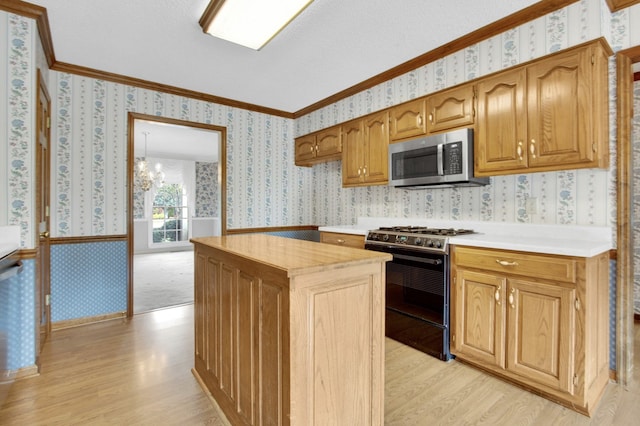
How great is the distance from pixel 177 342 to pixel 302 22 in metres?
2.81

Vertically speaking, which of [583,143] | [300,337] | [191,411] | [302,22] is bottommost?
[191,411]

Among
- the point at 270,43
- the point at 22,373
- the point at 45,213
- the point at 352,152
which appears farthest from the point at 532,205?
the point at 45,213

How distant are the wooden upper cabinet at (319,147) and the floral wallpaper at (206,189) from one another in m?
5.29

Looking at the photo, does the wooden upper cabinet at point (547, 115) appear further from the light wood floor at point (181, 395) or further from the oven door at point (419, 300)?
the light wood floor at point (181, 395)

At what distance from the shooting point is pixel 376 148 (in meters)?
3.37

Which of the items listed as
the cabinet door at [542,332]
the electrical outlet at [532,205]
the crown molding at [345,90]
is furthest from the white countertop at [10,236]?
the electrical outlet at [532,205]

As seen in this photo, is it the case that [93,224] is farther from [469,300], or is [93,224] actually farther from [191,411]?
[469,300]

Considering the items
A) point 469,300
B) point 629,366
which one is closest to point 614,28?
point 469,300

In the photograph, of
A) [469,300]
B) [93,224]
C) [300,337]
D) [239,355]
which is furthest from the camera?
[93,224]

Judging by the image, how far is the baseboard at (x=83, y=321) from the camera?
3116mm

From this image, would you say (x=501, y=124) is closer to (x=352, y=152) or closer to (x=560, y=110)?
(x=560, y=110)

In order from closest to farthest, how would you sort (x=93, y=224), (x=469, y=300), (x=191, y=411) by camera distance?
→ (x=191, y=411) < (x=469, y=300) < (x=93, y=224)

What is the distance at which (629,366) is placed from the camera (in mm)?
2111

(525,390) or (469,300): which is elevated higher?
(469,300)
